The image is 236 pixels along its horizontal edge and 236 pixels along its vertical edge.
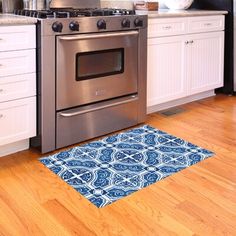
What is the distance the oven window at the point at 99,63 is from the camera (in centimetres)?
262

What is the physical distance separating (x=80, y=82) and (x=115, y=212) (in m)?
1.06

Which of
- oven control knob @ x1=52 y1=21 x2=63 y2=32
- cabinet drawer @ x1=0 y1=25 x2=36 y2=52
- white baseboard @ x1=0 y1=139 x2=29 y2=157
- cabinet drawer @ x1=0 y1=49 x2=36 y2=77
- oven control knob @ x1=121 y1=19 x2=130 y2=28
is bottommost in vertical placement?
white baseboard @ x1=0 y1=139 x2=29 y2=157

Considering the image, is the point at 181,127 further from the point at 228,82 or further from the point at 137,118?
the point at 228,82

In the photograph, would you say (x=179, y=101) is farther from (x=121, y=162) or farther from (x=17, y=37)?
(x=17, y=37)

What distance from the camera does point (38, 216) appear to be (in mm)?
1840

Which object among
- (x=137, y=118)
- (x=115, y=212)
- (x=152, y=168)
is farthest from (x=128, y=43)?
(x=115, y=212)

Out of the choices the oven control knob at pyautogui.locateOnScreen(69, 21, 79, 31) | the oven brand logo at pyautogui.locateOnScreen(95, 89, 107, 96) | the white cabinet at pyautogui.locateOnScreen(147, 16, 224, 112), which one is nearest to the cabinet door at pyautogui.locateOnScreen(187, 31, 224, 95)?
the white cabinet at pyautogui.locateOnScreen(147, 16, 224, 112)

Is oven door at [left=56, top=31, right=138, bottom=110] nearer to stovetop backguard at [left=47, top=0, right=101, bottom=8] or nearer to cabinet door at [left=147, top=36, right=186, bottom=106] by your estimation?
cabinet door at [left=147, top=36, right=186, bottom=106]

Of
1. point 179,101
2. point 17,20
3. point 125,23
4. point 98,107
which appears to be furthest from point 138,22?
Answer: point 179,101

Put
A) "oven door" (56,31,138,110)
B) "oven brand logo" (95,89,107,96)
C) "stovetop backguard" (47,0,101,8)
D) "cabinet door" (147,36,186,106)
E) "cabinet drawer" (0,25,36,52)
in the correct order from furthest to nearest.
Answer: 1. "cabinet door" (147,36,186,106)
2. "stovetop backguard" (47,0,101,8)
3. "oven brand logo" (95,89,107,96)
4. "oven door" (56,31,138,110)
5. "cabinet drawer" (0,25,36,52)

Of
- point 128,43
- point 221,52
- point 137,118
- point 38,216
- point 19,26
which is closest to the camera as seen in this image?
point 38,216

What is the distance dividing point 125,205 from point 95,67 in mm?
1146

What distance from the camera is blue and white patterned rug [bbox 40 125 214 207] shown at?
213cm

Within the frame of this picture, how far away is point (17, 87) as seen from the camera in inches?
93.4
